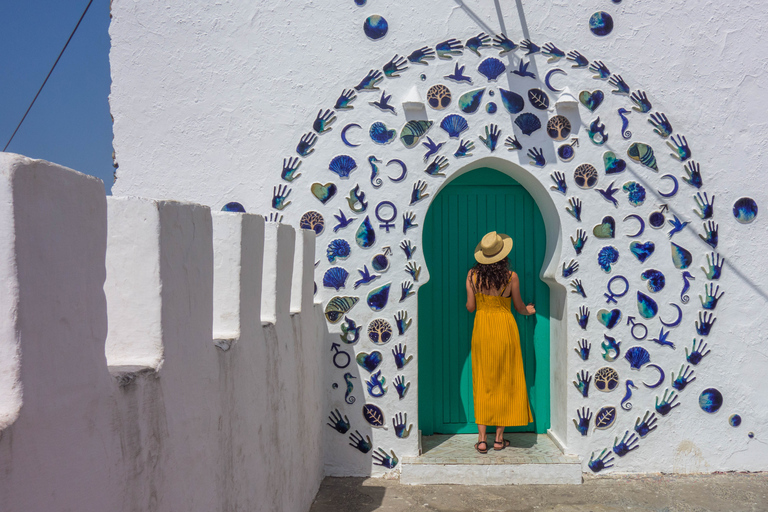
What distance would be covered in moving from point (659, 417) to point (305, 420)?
2859mm

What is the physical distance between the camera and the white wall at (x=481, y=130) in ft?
15.9

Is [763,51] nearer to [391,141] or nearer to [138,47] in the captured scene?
[391,141]

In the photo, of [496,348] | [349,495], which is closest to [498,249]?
[496,348]

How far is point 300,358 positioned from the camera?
398 centimetres

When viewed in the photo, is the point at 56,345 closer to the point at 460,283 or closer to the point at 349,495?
the point at 349,495

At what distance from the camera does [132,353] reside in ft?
6.40

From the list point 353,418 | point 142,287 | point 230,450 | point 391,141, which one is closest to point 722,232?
point 391,141

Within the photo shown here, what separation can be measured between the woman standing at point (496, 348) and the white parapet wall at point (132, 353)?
200 cm

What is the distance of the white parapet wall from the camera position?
130 cm

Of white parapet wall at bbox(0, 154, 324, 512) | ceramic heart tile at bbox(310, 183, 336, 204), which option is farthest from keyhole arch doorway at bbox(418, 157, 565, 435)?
white parapet wall at bbox(0, 154, 324, 512)

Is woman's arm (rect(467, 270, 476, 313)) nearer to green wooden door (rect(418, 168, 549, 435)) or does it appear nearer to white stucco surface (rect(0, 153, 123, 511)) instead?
green wooden door (rect(418, 168, 549, 435))

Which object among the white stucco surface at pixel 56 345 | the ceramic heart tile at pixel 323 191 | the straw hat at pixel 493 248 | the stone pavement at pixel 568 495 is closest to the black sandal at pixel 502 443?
the stone pavement at pixel 568 495

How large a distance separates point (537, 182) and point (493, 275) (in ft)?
2.72

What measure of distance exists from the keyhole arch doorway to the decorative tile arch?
0.43 meters
